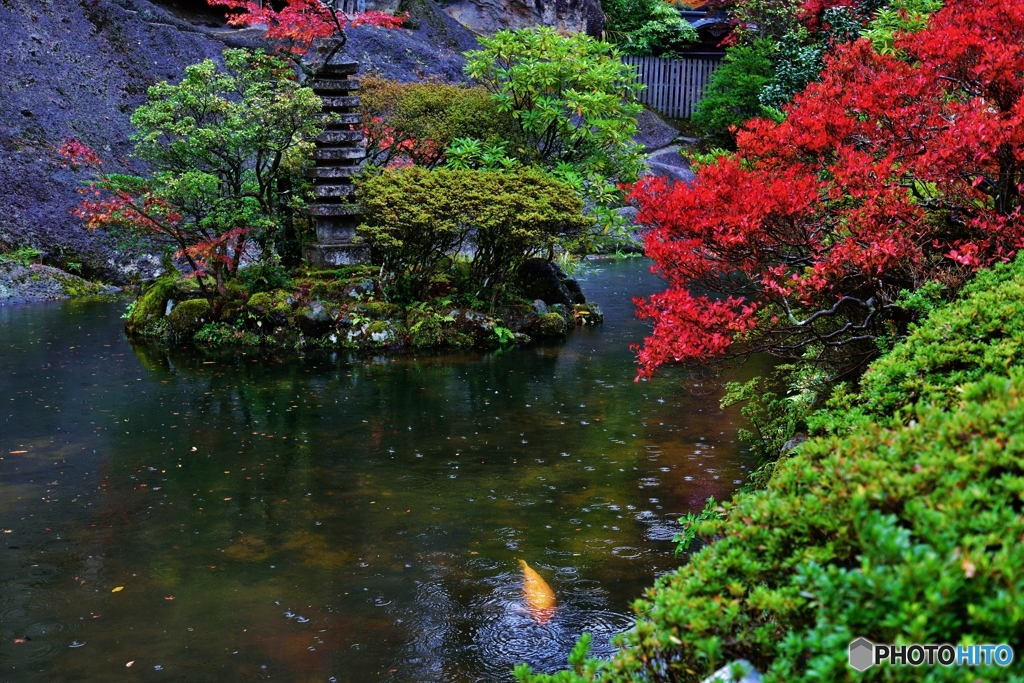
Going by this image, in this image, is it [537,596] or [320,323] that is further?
[320,323]

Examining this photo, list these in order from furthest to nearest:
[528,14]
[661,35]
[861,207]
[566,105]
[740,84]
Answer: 1. [661,35]
2. [528,14]
3. [740,84]
4. [566,105]
5. [861,207]

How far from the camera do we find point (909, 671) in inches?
73.7

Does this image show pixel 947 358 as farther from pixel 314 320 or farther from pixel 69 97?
pixel 69 97

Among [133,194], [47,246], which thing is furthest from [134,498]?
[47,246]

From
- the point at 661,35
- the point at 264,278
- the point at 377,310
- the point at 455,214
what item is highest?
the point at 661,35

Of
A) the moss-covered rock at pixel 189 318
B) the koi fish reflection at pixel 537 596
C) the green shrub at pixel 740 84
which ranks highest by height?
the green shrub at pixel 740 84

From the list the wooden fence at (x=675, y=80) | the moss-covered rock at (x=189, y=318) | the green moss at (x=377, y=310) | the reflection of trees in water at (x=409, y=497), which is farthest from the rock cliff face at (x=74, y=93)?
the wooden fence at (x=675, y=80)

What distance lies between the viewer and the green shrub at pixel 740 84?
72.7 feet

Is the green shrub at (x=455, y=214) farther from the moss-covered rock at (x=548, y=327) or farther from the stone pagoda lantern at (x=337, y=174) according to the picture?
the moss-covered rock at (x=548, y=327)

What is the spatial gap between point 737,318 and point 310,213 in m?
8.14
